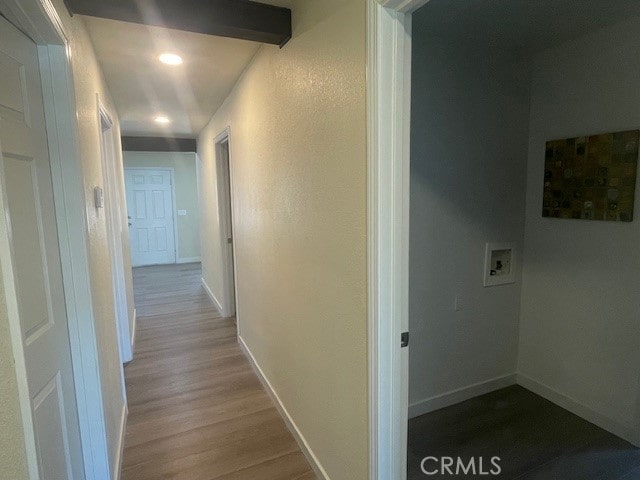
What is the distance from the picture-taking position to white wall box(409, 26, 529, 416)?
217cm

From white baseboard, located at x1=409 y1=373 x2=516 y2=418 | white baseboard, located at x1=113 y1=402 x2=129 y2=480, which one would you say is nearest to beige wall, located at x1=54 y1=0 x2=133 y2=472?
white baseboard, located at x1=113 y1=402 x2=129 y2=480

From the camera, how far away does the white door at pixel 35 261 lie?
3.51 feet

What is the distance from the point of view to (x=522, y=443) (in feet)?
6.78

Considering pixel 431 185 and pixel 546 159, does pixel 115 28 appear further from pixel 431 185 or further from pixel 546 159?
pixel 546 159

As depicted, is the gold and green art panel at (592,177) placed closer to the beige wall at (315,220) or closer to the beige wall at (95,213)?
the beige wall at (315,220)

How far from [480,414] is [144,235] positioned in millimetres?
6968

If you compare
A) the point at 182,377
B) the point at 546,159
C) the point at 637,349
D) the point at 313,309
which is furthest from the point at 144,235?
the point at 637,349

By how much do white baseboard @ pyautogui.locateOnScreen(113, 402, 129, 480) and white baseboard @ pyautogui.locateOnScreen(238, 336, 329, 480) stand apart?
94 centimetres

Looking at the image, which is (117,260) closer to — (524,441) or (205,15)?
(205,15)

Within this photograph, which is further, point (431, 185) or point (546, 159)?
point (546, 159)

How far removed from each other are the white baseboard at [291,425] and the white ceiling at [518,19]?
92.9 inches

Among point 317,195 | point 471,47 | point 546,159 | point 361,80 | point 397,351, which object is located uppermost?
point 471,47

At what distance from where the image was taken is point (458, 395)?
247 centimetres

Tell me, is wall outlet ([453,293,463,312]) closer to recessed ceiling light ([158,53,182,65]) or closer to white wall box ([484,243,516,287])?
white wall box ([484,243,516,287])
